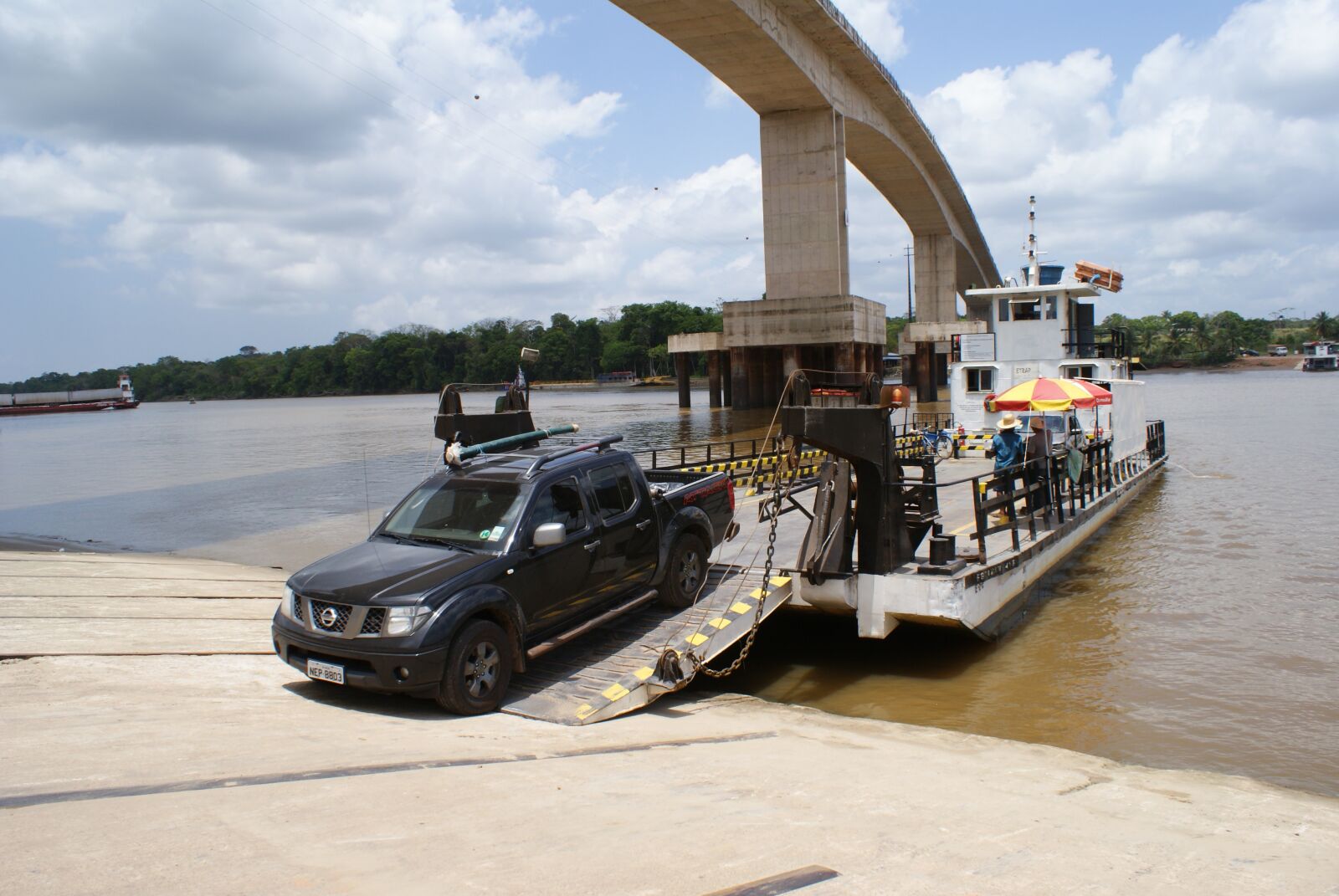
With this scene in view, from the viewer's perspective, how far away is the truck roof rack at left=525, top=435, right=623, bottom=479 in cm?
759

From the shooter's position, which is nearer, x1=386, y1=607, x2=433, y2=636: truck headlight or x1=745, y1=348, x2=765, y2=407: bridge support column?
x1=386, y1=607, x2=433, y2=636: truck headlight

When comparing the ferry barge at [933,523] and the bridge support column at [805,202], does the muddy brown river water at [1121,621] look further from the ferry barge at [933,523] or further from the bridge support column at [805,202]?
the bridge support column at [805,202]

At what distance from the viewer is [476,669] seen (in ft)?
21.3

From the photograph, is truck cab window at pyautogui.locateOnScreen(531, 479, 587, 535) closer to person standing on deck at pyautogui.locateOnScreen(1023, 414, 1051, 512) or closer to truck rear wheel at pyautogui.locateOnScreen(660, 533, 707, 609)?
truck rear wheel at pyautogui.locateOnScreen(660, 533, 707, 609)

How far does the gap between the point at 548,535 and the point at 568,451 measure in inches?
59.3

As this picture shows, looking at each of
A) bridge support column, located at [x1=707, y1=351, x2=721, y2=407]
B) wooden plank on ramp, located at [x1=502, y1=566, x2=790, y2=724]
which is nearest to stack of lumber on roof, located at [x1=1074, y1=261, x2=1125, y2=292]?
wooden plank on ramp, located at [x1=502, y1=566, x2=790, y2=724]

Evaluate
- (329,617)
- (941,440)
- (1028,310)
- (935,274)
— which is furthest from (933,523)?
(935,274)

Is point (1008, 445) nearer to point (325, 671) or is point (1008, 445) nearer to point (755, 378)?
point (325, 671)

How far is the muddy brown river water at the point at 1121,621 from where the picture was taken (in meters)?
7.70

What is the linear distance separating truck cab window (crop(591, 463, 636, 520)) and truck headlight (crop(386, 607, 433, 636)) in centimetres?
212

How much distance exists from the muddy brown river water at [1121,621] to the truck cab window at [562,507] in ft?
7.90

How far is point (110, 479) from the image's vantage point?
116 ft

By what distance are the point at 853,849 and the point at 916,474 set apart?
16597 mm

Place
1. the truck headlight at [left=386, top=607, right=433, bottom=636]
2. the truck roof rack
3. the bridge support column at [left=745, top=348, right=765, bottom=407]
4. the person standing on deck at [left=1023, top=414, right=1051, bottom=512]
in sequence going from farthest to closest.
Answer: the bridge support column at [left=745, top=348, right=765, bottom=407], the person standing on deck at [left=1023, top=414, right=1051, bottom=512], the truck roof rack, the truck headlight at [left=386, top=607, right=433, bottom=636]
